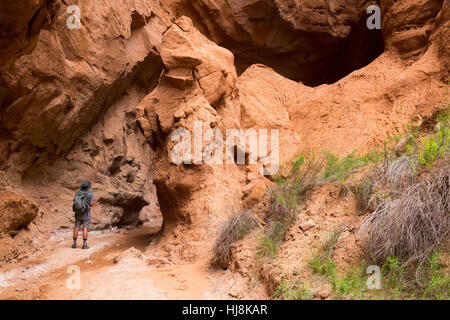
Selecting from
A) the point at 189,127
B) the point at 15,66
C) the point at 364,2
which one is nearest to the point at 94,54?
the point at 15,66

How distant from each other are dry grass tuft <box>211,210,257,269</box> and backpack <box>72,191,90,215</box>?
10.4ft

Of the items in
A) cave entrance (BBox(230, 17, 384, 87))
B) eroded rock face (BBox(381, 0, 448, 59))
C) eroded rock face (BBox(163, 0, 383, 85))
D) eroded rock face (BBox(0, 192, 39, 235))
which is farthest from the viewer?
cave entrance (BBox(230, 17, 384, 87))

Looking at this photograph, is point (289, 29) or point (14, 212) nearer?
point (14, 212)

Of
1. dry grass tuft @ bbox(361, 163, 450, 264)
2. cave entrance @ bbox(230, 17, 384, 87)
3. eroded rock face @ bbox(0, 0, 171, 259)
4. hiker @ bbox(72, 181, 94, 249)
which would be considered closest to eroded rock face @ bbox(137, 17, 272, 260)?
hiker @ bbox(72, 181, 94, 249)

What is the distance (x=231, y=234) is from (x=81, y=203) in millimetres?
3416

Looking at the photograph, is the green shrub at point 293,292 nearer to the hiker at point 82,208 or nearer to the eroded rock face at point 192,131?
the eroded rock face at point 192,131

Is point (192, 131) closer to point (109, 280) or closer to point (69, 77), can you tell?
point (109, 280)

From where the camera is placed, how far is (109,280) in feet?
14.0

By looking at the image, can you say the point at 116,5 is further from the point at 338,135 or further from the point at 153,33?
the point at 338,135

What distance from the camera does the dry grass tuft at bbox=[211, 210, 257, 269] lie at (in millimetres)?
4473

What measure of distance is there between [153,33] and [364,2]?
20.8ft

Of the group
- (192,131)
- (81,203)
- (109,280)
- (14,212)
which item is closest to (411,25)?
(192,131)

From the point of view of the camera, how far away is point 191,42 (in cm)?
A: 700

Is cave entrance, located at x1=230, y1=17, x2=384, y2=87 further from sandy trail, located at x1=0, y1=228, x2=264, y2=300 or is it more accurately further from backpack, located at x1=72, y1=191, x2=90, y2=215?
sandy trail, located at x1=0, y1=228, x2=264, y2=300
